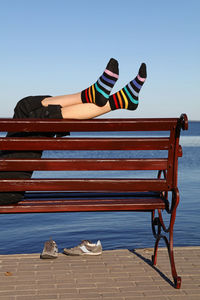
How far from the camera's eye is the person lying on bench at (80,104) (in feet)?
13.0

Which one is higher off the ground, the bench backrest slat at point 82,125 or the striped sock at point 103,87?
the striped sock at point 103,87

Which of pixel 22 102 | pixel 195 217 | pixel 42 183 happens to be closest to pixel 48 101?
pixel 22 102

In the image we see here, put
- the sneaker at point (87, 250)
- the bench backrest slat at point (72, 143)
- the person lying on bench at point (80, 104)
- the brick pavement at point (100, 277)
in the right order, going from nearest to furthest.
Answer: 1. the brick pavement at point (100, 277)
2. the bench backrest slat at point (72, 143)
3. the person lying on bench at point (80, 104)
4. the sneaker at point (87, 250)

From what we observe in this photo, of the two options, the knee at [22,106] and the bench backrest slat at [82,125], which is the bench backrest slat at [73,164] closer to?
the bench backrest slat at [82,125]

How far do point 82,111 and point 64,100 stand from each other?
214 mm

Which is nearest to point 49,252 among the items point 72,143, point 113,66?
point 72,143

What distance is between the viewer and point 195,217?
10609mm

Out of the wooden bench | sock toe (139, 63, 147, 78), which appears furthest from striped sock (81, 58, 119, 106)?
the wooden bench

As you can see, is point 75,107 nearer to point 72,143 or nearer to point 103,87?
point 103,87

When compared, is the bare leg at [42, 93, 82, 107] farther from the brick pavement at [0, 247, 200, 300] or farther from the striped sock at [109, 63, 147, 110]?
the brick pavement at [0, 247, 200, 300]

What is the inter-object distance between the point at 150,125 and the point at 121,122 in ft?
0.81

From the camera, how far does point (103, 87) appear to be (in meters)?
4.23

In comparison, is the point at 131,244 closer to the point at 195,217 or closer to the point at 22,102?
the point at 195,217

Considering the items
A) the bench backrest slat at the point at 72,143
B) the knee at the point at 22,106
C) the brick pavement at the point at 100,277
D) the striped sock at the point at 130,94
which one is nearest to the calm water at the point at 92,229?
the brick pavement at the point at 100,277
